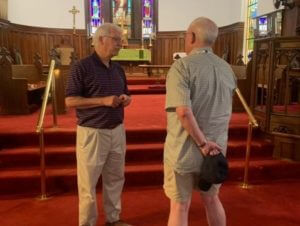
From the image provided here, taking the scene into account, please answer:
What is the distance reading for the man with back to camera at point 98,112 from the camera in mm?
2324

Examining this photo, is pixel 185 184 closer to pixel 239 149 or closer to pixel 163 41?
pixel 239 149

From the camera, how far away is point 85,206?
2504mm

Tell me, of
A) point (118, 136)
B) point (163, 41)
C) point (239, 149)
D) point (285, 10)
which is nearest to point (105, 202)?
point (118, 136)

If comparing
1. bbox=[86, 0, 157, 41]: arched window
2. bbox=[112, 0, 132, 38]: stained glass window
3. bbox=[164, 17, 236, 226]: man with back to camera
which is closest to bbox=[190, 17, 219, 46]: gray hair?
bbox=[164, 17, 236, 226]: man with back to camera

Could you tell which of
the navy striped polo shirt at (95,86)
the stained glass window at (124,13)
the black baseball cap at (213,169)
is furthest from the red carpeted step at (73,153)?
the stained glass window at (124,13)

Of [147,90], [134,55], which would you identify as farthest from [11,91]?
[134,55]

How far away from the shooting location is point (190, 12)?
40.4ft

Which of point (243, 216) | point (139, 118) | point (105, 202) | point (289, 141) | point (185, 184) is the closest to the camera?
point (185, 184)

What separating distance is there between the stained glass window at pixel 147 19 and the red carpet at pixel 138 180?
8113 millimetres

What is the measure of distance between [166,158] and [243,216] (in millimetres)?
1425

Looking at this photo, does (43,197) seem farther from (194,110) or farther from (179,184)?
(194,110)

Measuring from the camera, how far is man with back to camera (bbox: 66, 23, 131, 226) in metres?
2.32

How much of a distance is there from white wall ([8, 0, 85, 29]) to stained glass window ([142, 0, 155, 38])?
7.01 ft

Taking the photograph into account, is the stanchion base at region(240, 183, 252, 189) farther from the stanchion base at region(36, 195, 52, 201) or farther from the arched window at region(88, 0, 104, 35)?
the arched window at region(88, 0, 104, 35)
